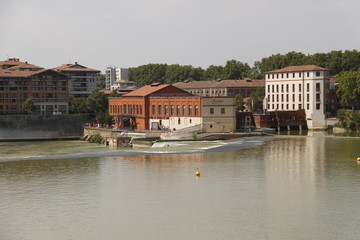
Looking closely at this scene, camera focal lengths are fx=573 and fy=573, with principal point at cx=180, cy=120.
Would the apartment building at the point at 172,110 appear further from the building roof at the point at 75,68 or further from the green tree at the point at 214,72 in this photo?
the green tree at the point at 214,72

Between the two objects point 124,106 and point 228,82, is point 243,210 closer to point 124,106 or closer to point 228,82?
point 124,106

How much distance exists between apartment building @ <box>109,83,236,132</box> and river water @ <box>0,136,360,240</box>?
58.0ft

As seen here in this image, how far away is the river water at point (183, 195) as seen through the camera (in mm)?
31922

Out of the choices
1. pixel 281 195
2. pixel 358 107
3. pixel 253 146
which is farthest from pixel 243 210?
pixel 358 107

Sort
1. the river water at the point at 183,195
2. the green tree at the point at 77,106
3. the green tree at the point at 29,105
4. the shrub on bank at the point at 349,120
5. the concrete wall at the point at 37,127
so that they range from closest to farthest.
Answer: the river water at the point at 183,195
the shrub on bank at the point at 349,120
the concrete wall at the point at 37,127
the green tree at the point at 29,105
the green tree at the point at 77,106

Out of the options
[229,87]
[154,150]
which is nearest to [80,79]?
[229,87]

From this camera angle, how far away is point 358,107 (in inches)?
4441

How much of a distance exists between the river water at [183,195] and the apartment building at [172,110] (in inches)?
696

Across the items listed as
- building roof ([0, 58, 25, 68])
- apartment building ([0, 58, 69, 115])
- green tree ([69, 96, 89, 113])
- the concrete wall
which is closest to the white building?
green tree ([69, 96, 89, 113])

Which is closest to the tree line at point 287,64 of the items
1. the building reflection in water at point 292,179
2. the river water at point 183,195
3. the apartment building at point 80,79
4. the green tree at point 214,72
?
the green tree at point 214,72

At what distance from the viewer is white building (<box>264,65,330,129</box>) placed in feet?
350

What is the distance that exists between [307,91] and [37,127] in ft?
165

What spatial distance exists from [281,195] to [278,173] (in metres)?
9.34

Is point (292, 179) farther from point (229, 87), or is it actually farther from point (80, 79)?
point (80, 79)
